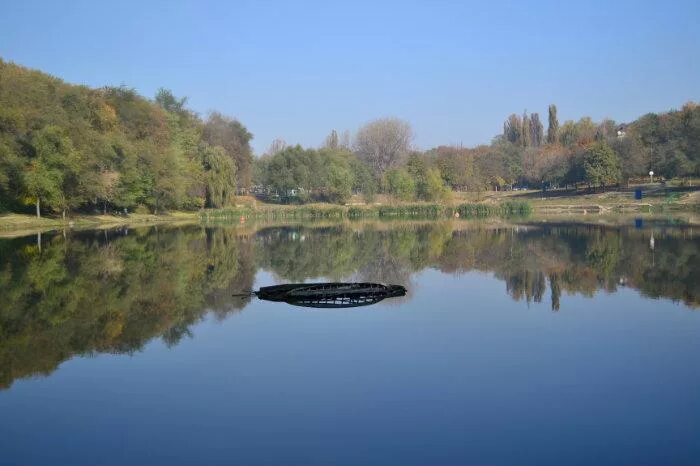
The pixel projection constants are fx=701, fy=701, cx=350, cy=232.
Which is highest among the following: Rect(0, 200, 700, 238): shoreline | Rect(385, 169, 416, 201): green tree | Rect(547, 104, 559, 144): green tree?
Rect(547, 104, 559, 144): green tree

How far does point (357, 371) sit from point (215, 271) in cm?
1462

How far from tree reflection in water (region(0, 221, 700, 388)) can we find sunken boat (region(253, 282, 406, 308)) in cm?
103

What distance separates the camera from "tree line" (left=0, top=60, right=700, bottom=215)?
2023 inches

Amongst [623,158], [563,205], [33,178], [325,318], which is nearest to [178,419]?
[325,318]

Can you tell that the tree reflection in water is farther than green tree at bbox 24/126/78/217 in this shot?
No

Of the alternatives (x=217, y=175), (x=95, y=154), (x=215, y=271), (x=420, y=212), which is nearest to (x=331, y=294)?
(x=215, y=271)

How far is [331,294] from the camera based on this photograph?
17578mm

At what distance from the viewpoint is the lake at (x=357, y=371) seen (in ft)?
25.1

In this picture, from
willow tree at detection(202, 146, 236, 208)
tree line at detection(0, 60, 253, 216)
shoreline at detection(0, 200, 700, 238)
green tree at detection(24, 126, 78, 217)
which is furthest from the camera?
willow tree at detection(202, 146, 236, 208)

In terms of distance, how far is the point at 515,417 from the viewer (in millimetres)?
8391

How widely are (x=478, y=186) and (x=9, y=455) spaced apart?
101 m

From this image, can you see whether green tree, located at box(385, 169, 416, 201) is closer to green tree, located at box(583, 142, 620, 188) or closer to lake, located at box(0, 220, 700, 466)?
green tree, located at box(583, 142, 620, 188)

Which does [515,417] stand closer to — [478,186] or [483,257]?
[483,257]

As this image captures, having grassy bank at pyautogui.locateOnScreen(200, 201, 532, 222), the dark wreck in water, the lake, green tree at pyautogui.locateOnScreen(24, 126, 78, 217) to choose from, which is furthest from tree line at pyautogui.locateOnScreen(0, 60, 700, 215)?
the dark wreck in water
